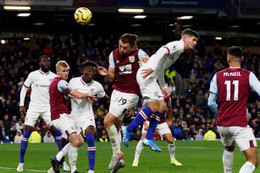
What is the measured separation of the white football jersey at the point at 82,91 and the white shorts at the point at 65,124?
251 millimetres

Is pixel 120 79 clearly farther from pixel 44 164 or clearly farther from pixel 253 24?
pixel 253 24

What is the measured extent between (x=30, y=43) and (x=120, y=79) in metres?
25.2

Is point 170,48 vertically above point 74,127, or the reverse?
point 170,48

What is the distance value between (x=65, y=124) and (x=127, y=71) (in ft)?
5.33

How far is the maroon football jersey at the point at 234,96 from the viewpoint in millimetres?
8016

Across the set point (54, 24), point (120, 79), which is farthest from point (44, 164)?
point (54, 24)

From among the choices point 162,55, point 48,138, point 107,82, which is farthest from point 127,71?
point 107,82

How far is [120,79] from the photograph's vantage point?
10945mm

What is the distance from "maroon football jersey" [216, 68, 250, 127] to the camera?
8016 mm

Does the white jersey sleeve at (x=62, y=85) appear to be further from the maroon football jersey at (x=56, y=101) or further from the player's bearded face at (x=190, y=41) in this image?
the player's bearded face at (x=190, y=41)

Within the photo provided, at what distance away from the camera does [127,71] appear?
1090 cm

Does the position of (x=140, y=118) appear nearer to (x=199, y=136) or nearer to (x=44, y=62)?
(x=44, y=62)

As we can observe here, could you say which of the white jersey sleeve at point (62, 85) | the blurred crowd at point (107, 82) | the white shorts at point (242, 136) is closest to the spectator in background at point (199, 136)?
the blurred crowd at point (107, 82)

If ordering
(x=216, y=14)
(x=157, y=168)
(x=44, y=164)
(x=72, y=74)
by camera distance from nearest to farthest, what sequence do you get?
(x=157, y=168), (x=44, y=164), (x=72, y=74), (x=216, y=14)
